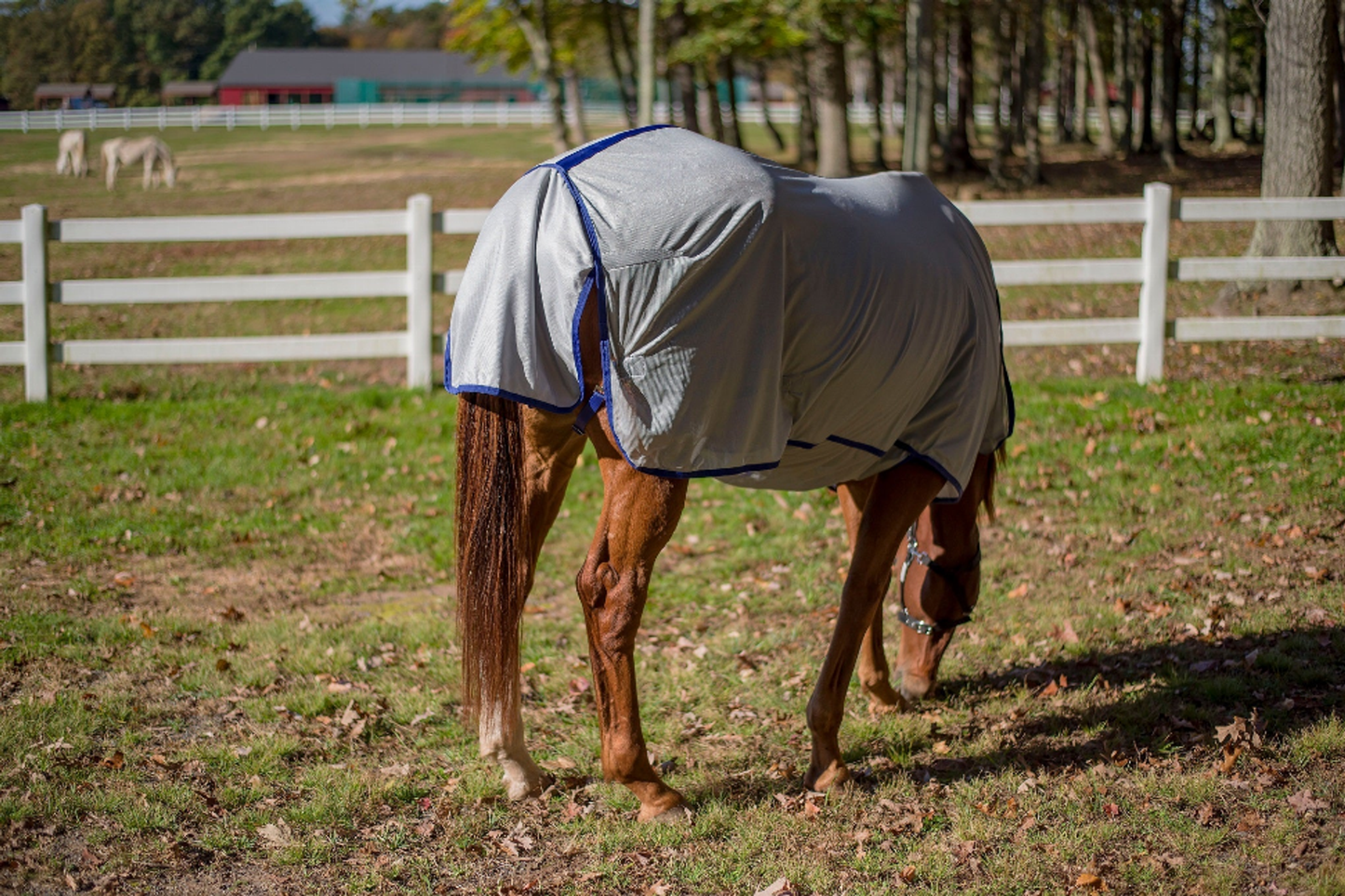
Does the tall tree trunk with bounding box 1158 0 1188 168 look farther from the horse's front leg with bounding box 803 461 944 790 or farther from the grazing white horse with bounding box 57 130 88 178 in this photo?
the horse's front leg with bounding box 803 461 944 790

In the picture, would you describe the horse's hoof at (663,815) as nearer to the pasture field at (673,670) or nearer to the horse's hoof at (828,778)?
the pasture field at (673,670)

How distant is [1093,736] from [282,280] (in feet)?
22.1

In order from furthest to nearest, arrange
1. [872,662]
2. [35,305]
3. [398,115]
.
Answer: [398,115] → [35,305] → [872,662]

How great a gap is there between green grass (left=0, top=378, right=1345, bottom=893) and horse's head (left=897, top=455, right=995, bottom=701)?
1.41 feet

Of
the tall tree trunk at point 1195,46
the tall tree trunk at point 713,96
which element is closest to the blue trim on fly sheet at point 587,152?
the tall tree trunk at point 713,96

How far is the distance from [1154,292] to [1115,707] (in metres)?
5.29

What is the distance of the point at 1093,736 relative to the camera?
12.3 ft

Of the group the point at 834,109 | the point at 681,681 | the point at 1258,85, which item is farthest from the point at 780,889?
the point at 1258,85

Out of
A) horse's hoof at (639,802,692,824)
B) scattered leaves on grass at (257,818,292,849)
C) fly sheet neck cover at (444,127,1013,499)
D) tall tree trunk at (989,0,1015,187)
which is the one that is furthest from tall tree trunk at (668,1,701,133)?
scattered leaves on grass at (257,818,292,849)

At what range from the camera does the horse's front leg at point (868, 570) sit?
10.8 ft

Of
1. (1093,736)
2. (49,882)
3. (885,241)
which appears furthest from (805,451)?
(49,882)

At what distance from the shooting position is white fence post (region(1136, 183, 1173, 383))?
8.30 metres

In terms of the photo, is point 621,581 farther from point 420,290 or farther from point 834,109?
point 834,109

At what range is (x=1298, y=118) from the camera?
9.34 meters
